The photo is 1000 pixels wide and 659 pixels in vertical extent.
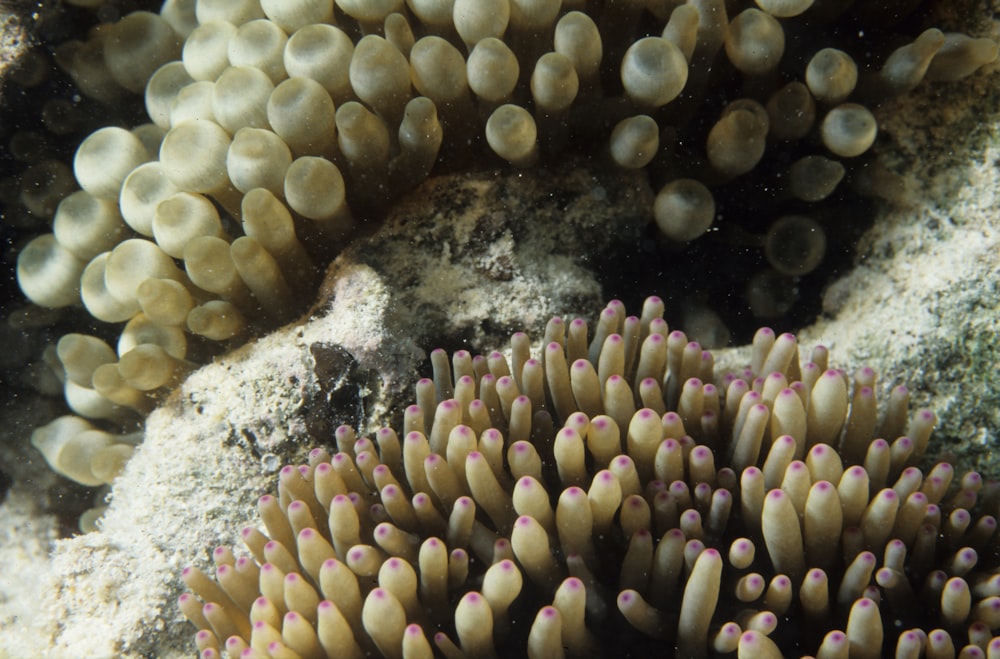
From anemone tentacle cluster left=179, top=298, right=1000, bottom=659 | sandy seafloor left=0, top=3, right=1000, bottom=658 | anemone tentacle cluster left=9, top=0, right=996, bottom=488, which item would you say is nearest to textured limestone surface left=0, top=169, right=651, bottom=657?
sandy seafloor left=0, top=3, right=1000, bottom=658

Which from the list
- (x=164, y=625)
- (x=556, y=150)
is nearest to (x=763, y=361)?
(x=556, y=150)

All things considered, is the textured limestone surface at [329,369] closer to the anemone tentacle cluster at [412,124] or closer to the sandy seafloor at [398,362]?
the sandy seafloor at [398,362]

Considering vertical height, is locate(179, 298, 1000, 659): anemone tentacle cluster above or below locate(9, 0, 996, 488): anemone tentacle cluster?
below

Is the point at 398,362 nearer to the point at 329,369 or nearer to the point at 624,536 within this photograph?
the point at 329,369

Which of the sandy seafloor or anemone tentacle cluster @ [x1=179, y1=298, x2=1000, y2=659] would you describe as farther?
the sandy seafloor

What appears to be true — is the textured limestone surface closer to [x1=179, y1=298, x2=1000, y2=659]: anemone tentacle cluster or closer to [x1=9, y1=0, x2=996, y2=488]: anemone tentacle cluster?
[x1=9, y1=0, x2=996, y2=488]: anemone tentacle cluster
